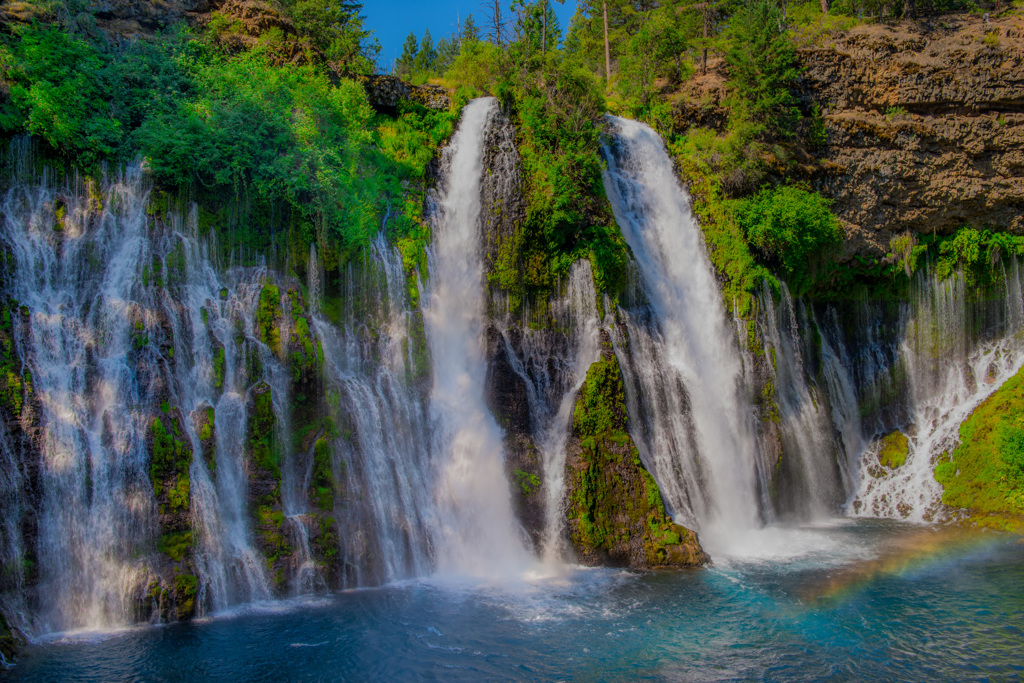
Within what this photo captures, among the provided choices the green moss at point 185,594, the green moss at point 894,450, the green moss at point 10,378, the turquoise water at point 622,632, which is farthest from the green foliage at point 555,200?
the green moss at point 894,450

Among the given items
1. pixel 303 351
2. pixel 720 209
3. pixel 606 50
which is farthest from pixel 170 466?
pixel 606 50

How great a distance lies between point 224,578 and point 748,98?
21039 millimetres

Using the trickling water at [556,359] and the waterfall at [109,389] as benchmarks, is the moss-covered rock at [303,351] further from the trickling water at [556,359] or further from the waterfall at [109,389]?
the trickling water at [556,359]

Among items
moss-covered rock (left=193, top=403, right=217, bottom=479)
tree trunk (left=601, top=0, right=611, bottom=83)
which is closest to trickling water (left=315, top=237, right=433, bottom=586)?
moss-covered rock (left=193, top=403, right=217, bottom=479)

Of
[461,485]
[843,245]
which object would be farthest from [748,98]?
[461,485]

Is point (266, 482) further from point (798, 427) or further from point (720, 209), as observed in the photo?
point (720, 209)

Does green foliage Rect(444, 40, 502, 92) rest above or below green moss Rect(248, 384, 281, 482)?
above

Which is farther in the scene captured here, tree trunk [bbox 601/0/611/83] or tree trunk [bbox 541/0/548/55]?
tree trunk [bbox 601/0/611/83]

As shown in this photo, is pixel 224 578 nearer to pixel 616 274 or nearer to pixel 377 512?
pixel 377 512

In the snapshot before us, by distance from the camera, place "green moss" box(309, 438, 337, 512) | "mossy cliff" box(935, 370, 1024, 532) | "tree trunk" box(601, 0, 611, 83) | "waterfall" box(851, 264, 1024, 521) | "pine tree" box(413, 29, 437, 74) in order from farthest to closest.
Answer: "pine tree" box(413, 29, 437, 74) < "tree trunk" box(601, 0, 611, 83) < "waterfall" box(851, 264, 1024, 521) < "mossy cliff" box(935, 370, 1024, 532) < "green moss" box(309, 438, 337, 512)

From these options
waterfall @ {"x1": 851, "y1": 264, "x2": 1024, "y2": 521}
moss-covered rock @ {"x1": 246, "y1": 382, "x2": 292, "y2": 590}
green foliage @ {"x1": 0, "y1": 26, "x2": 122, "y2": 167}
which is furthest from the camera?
A: waterfall @ {"x1": 851, "y1": 264, "x2": 1024, "y2": 521}

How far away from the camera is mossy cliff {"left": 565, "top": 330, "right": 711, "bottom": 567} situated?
49.7 ft

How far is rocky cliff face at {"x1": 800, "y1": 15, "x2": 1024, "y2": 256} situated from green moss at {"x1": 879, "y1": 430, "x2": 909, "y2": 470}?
6.01 metres

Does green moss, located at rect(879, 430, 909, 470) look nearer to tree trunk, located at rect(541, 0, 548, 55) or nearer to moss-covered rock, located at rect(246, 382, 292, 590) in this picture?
tree trunk, located at rect(541, 0, 548, 55)
